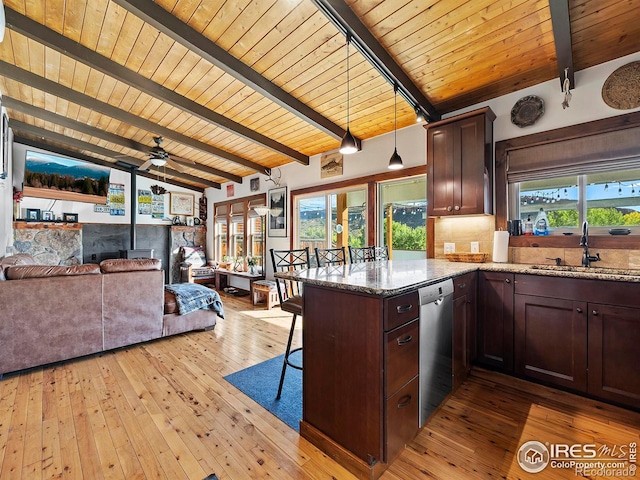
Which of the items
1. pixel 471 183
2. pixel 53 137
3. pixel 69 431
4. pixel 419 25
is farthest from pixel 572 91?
pixel 53 137

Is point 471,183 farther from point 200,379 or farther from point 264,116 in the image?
point 200,379

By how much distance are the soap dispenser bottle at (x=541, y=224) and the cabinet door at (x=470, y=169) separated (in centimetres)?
48

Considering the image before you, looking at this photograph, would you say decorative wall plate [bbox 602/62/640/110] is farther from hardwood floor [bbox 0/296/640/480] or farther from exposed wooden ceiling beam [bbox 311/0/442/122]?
hardwood floor [bbox 0/296/640/480]

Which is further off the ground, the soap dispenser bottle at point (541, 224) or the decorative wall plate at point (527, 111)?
the decorative wall plate at point (527, 111)

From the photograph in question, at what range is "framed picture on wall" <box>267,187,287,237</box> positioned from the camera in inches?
223

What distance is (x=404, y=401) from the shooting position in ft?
5.19

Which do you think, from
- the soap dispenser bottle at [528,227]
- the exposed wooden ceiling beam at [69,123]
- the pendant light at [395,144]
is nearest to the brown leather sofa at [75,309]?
the exposed wooden ceiling beam at [69,123]

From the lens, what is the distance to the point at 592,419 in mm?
1950

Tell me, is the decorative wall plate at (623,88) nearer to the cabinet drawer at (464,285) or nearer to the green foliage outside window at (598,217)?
the green foliage outside window at (598,217)

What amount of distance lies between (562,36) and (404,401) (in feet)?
8.88

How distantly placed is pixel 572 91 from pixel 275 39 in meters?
2.70

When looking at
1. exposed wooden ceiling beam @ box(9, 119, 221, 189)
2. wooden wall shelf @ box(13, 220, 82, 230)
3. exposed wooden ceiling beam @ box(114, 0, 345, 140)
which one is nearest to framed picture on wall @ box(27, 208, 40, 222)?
wooden wall shelf @ box(13, 220, 82, 230)

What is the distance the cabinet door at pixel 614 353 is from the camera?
195 centimetres

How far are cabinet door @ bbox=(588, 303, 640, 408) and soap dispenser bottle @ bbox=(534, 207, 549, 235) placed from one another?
3.11 ft
